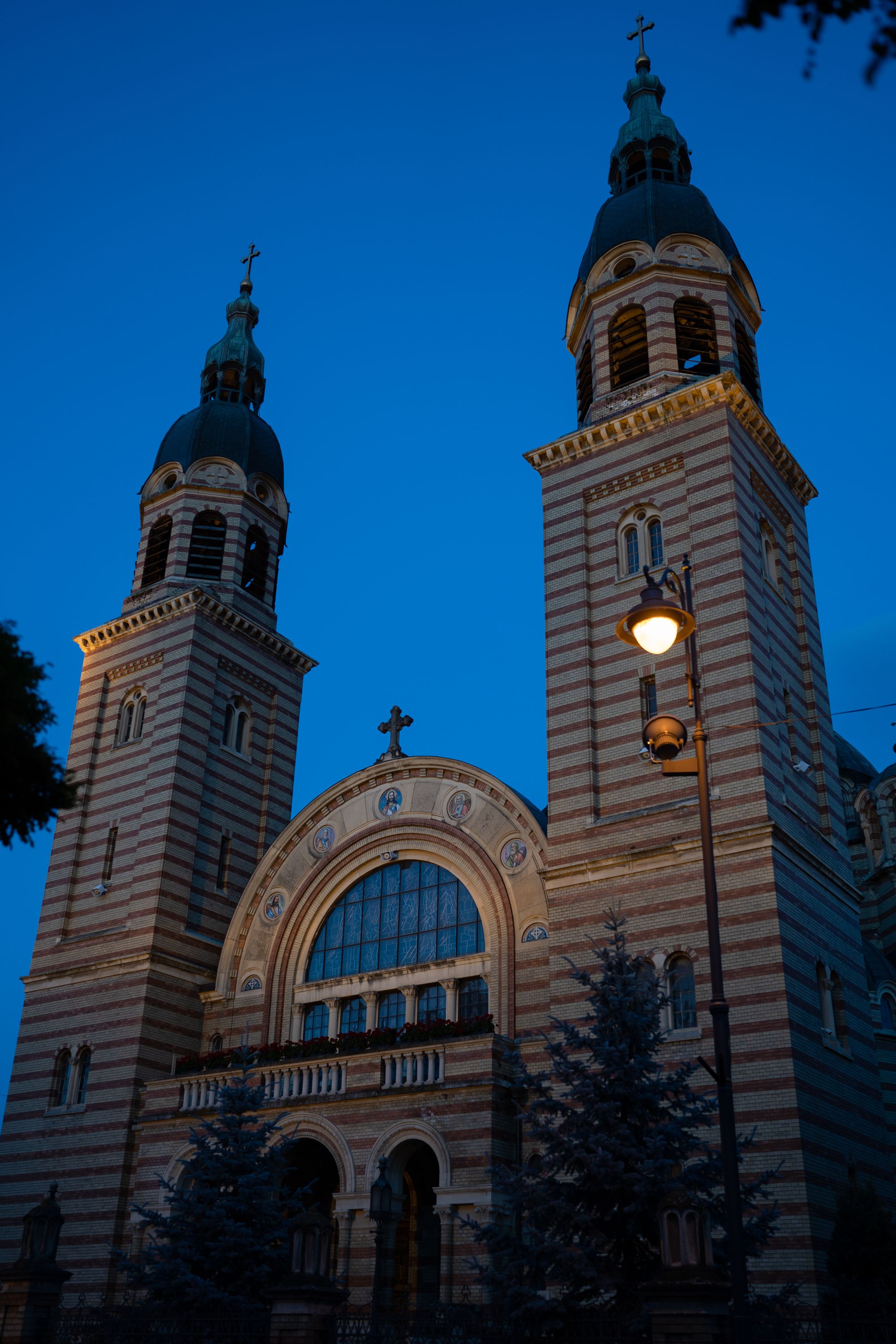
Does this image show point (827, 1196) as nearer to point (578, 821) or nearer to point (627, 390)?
point (578, 821)

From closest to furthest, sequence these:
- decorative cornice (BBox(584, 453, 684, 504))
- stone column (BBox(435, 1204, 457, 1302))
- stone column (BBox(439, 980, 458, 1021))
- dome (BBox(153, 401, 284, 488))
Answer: stone column (BBox(435, 1204, 457, 1302))
stone column (BBox(439, 980, 458, 1021))
decorative cornice (BBox(584, 453, 684, 504))
dome (BBox(153, 401, 284, 488))

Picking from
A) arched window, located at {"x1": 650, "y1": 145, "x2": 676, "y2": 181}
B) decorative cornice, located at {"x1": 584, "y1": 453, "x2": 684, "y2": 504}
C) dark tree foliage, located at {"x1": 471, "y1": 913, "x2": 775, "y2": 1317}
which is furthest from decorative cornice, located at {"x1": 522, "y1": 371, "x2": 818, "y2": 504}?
dark tree foliage, located at {"x1": 471, "y1": 913, "x2": 775, "y2": 1317}

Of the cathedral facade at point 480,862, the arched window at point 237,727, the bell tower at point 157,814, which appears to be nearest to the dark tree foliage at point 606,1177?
the cathedral facade at point 480,862

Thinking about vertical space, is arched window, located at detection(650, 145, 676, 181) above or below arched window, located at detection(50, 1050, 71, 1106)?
above

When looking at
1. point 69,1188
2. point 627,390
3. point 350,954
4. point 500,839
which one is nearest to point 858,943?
point 500,839

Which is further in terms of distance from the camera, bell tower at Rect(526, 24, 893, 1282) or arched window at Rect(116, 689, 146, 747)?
arched window at Rect(116, 689, 146, 747)

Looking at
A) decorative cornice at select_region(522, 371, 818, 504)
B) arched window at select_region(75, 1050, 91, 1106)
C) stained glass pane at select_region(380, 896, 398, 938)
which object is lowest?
arched window at select_region(75, 1050, 91, 1106)

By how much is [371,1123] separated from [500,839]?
7.62 meters

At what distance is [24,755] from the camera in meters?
13.7

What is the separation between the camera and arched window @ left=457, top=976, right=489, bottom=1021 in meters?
28.2

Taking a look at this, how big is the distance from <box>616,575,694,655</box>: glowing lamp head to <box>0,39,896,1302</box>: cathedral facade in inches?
504

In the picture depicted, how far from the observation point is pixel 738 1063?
22.1m

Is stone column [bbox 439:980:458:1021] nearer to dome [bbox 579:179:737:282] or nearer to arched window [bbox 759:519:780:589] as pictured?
arched window [bbox 759:519:780:589]

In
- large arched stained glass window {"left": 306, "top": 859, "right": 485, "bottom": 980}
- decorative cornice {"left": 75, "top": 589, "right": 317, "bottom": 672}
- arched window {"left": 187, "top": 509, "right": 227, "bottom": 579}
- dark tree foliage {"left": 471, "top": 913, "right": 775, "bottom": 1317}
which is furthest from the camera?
arched window {"left": 187, "top": 509, "right": 227, "bottom": 579}
